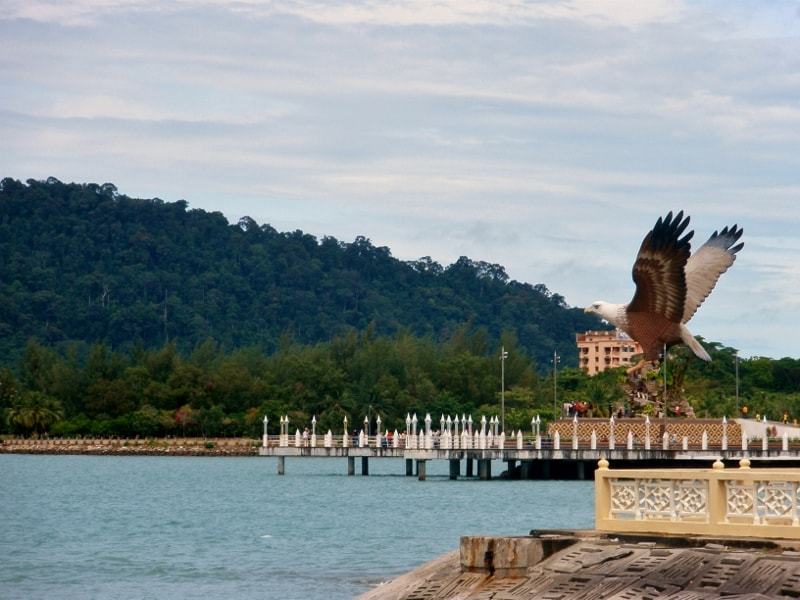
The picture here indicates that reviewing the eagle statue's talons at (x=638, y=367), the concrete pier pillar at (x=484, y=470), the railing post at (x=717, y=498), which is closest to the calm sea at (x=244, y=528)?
the concrete pier pillar at (x=484, y=470)

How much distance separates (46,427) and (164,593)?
111 meters

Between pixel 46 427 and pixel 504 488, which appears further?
pixel 46 427

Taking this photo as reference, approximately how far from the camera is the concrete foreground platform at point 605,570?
1756 cm

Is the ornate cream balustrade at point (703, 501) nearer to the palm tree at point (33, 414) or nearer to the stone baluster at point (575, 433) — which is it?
the stone baluster at point (575, 433)

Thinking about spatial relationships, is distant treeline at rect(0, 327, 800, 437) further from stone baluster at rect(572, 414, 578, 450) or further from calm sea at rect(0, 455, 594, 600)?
stone baluster at rect(572, 414, 578, 450)

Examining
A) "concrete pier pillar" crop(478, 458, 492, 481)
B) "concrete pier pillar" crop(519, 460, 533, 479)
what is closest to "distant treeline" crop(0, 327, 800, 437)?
"concrete pier pillar" crop(478, 458, 492, 481)

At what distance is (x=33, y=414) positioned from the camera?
5561 inches

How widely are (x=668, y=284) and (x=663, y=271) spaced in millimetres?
840

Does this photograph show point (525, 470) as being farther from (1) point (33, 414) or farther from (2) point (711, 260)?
(1) point (33, 414)

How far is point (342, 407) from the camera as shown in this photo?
438 ft

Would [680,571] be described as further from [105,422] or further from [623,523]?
[105,422]

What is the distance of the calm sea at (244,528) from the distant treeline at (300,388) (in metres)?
41.8

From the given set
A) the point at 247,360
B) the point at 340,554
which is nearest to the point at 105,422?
the point at 247,360

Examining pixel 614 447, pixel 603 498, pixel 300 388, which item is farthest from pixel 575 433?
pixel 300 388
